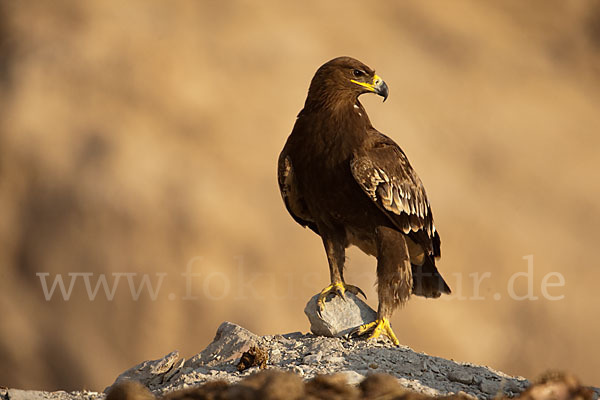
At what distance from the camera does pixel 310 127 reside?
18.0 ft

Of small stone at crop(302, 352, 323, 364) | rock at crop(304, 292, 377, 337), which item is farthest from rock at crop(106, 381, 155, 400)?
rock at crop(304, 292, 377, 337)

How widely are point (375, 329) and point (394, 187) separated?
1066 millimetres

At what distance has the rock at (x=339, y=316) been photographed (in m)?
5.56

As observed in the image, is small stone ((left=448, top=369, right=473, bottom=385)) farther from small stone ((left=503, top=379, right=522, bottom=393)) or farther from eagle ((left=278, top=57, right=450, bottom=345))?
eagle ((left=278, top=57, right=450, bottom=345))

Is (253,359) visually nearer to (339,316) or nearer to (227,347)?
(227,347)

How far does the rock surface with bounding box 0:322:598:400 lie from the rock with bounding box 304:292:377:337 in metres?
0.14

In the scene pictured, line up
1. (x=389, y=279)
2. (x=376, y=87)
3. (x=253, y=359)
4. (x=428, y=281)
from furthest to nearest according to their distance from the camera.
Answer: (x=428, y=281), (x=376, y=87), (x=389, y=279), (x=253, y=359)

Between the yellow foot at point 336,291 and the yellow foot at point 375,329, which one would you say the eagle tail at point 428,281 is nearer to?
the yellow foot at point 336,291

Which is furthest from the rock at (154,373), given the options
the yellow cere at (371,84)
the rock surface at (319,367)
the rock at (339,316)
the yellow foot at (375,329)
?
the yellow cere at (371,84)

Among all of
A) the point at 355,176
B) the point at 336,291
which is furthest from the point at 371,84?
the point at 336,291

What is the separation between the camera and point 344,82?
551 centimetres

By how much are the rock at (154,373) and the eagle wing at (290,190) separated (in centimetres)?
157

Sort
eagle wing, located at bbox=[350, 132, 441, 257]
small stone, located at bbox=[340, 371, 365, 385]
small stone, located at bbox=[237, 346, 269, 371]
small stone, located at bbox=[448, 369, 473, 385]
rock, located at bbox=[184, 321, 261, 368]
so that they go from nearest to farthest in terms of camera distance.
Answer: small stone, located at bbox=[340, 371, 365, 385]
small stone, located at bbox=[448, 369, 473, 385]
small stone, located at bbox=[237, 346, 269, 371]
rock, located at bbox=[184, 321, 261, 368]
eagle wing, located at bbox=[350, 132, 441, 257]

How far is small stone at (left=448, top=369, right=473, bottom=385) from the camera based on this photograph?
469cm
